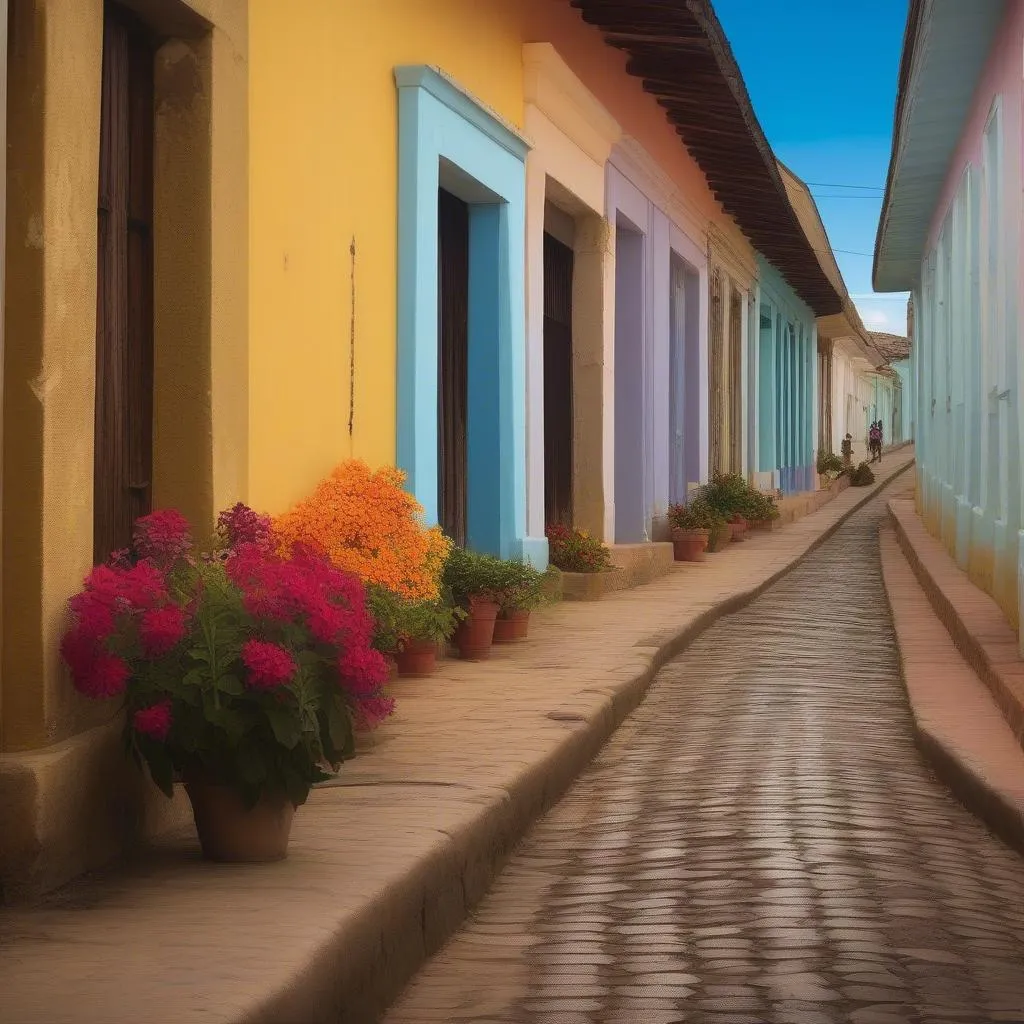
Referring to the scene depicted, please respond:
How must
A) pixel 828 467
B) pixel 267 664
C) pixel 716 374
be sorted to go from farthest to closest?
pixel 828 467, pixel 716 374, pixel 267 664

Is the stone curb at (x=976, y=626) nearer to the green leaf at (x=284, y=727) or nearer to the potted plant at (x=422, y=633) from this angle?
the potted plant at (x=422, y=633)

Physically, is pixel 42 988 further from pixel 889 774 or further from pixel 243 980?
pixel 889 774

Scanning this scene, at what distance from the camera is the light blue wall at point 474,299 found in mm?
8969

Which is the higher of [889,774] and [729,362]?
[729,362]

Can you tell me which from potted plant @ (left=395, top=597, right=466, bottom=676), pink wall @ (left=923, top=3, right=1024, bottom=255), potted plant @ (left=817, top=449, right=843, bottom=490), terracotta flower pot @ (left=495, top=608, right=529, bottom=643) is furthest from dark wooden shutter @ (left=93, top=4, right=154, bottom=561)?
potted plant @ (left=817, top=449, right=843, bottom=490)

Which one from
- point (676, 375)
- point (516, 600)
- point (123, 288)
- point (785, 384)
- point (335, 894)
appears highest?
point (785, 384)

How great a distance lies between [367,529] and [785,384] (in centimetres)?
2261

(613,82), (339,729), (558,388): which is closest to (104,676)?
(339,729)

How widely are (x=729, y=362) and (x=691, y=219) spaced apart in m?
4.41

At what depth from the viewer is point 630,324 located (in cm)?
1551

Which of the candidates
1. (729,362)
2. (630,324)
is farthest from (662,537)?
(729,362)

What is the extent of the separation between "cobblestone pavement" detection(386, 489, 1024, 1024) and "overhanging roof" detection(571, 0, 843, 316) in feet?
18.9

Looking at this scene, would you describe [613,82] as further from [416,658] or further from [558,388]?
[416,658]

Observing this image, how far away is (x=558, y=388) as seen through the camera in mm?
14375
